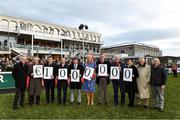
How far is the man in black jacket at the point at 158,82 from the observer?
9789 mm

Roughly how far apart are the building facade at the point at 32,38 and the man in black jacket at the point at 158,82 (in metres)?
33.5

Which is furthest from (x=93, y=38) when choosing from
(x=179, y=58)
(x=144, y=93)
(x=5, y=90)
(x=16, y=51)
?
(x=144, y=93)

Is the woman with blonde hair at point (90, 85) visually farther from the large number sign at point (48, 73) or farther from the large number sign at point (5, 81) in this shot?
the large number sign at point (5, 81)

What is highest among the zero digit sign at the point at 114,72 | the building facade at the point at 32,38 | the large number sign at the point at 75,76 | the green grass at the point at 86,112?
the building facade at the point at 32,38

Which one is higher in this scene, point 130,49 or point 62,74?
point 130,49

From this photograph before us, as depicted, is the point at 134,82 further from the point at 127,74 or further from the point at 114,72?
the point at 114,72

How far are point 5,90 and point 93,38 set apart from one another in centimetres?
6224

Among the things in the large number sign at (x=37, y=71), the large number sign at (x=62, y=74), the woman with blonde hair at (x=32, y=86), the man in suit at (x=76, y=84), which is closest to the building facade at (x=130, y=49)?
the man in suit at (x=76, y=84)

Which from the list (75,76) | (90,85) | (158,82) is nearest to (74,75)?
(75,76)

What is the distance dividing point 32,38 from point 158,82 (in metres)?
35.5

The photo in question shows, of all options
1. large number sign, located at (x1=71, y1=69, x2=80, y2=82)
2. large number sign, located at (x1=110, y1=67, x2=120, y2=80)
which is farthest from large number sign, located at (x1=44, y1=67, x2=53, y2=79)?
large number sign, located at (x1=110, y1=67, x2=120, y2=80)

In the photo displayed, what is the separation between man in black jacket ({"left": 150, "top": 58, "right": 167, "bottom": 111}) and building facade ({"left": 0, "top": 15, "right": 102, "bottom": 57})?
33.5 meters

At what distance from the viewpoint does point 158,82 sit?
983cm

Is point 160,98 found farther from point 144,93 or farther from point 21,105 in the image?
point 21,105
